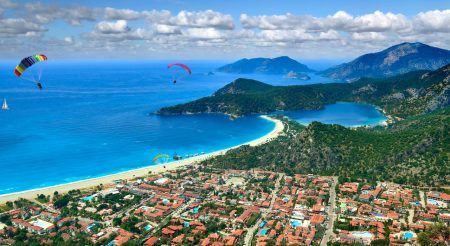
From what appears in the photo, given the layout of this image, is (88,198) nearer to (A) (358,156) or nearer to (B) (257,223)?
(B) (257,223)

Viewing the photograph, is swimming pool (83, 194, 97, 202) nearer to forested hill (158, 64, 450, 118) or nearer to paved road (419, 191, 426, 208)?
paved road (419, 191, 426, 208)

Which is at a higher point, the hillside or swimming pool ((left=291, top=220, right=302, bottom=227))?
the hillside

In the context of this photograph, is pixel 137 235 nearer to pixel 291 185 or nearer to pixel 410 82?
pixel 291 185

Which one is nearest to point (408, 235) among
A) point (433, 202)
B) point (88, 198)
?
point (433, 202)

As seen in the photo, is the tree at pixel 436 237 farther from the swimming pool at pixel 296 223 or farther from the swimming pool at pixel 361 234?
the swimming pool at pixel 296 223

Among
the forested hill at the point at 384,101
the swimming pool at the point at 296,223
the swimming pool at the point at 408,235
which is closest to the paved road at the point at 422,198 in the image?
the swimming pool at the point at 408,235

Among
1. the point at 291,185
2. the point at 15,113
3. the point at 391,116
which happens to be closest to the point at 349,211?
the point at 291,185

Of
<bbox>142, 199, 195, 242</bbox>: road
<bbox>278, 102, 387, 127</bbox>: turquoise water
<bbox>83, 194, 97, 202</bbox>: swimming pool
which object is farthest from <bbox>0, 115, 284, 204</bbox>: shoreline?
<bbox>278, 102, 387, 127</bbox>: turquoise water
